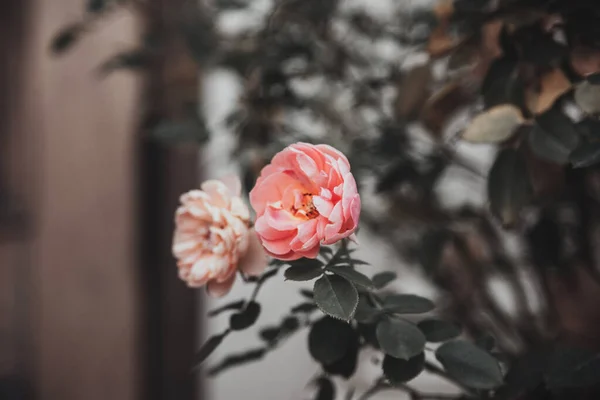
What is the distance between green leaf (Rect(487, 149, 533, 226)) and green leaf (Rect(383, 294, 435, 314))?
0.33 ft

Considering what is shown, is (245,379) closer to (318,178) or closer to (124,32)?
(124,32)

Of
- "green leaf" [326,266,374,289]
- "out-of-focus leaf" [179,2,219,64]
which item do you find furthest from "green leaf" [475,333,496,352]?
"out-of-focus leaf" [179,2,219,64]

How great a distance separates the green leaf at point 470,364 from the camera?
1.22 feet

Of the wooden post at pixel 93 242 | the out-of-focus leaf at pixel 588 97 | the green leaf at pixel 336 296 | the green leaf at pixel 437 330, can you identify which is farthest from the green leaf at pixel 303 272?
the wooden post at pixel 93 242

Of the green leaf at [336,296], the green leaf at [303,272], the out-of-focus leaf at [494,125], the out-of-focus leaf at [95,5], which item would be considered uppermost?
the out-of-focus leaf at [95,5]

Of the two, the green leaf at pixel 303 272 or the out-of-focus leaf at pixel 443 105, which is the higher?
the out-of-focus leaf at pixel 443 105

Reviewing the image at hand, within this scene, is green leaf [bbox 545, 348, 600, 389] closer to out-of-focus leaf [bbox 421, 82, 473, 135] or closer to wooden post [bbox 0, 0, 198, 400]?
out-of-focus leaf [bbox 421, 82, 473, 135]

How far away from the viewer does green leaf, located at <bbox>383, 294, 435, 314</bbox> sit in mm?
386

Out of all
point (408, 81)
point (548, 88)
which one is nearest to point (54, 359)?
point (408, 81)

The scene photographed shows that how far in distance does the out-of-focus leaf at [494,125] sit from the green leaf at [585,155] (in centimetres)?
6

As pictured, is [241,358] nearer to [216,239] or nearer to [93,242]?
[216,239]

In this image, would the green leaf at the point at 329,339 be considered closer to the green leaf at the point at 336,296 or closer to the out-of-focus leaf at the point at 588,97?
the green leaf at the point at 336,296

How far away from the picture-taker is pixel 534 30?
46 centimetres

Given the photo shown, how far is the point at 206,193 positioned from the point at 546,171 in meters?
0.36
